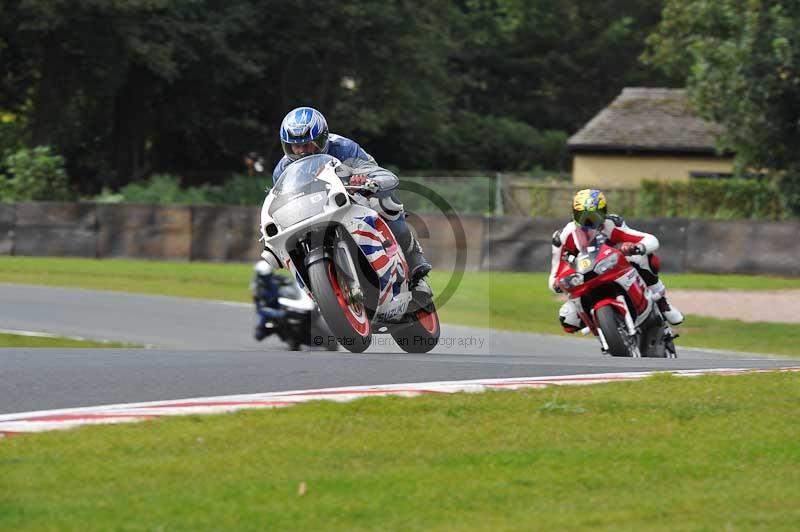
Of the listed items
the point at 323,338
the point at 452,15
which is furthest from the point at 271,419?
the point at 452,15

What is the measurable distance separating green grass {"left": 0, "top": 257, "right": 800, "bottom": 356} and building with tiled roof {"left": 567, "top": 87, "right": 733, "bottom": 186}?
1863 centimetres

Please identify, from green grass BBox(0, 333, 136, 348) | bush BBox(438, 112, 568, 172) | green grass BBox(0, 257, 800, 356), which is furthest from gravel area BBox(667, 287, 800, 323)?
bush BBox(438, 112, 568, 172)

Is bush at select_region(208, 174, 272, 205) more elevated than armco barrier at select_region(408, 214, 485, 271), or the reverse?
bush at select_region(208, 174, 272, 205)

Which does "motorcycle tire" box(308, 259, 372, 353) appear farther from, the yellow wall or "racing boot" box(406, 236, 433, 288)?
the yellow wall

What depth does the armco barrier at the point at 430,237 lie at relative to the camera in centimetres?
2609

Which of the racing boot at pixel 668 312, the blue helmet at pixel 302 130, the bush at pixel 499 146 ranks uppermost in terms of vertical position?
the bush at pixel 499 146

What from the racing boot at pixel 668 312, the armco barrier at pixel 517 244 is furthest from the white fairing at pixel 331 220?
the armco barrier at pixel 517 244

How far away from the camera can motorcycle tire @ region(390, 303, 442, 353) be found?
10.5 m

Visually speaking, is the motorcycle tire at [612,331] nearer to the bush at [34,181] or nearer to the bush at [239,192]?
the bush at [34,181]

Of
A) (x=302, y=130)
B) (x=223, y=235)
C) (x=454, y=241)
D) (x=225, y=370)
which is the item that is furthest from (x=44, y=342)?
(x=223, y=235)

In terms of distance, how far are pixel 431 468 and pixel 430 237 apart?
2046cm

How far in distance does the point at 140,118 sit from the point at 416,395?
37725 mm

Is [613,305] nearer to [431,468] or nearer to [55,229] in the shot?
[431,468]

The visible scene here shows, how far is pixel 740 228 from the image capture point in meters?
26.3
